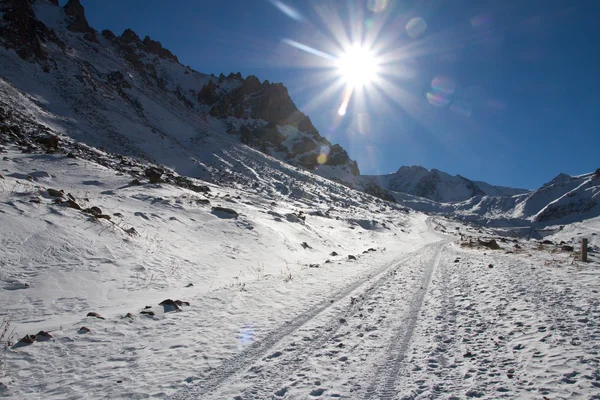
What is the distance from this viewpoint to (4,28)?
59.2 m

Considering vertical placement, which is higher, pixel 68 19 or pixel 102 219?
pixel 68 19

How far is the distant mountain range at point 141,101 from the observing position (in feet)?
169

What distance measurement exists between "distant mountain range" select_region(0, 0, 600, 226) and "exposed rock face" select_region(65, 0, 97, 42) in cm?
29

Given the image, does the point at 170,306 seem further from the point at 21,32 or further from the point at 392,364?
the point at 21,32

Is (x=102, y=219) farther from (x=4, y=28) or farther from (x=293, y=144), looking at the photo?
(x=293, y=144)

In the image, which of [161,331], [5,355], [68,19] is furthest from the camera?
[68,19]

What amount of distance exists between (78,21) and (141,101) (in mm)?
45151

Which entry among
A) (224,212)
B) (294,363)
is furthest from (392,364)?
(224,212)

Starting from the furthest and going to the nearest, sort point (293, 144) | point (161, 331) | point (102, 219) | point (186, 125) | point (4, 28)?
point (293, 144), point (186, 125), point (4, 28), point (102, 219), point (161, 331)

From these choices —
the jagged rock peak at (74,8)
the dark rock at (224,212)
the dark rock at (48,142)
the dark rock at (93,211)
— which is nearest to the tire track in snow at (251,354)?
the dark rock at (93,211)

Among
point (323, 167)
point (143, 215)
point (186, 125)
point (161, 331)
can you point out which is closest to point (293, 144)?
point (323, 167)

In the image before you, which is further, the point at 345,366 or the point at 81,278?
the point at 81,278

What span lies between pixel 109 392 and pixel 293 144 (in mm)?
127281

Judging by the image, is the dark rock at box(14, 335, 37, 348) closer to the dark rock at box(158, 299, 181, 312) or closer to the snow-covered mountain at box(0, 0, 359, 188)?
the dark rock at box(158, 299, 181, 312)
